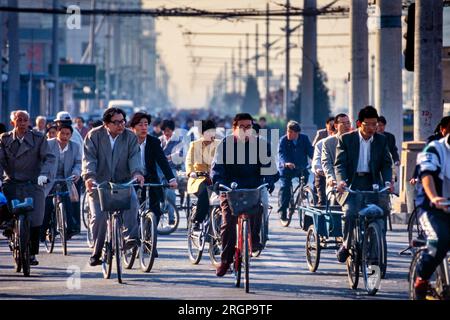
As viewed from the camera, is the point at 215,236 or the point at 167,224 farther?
the point at 167,224

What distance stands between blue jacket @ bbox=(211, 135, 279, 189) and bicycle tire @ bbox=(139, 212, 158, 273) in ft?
4.10

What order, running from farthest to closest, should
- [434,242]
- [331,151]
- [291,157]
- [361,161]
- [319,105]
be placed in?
[319,105]
[291,157]
[331,151]
[361,161]
[434,242]

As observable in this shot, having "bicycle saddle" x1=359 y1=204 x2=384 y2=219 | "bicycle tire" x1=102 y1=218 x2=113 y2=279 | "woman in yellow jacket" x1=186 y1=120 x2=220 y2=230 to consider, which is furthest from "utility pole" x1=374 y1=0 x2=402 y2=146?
"bicycle saddle" x1=359 y1=204 x2=384 y2=219

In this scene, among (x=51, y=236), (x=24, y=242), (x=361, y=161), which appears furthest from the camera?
(x=51, y=236)

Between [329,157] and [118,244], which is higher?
[329,157]

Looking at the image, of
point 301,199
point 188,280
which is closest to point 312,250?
point 188,280

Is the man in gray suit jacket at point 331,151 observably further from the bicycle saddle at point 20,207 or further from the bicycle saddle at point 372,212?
the bicycle saddle at point 20,207

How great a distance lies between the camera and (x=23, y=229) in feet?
51.4

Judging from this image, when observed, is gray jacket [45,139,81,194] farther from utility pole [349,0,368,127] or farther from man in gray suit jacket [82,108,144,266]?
utility pole [349,0,368,127]

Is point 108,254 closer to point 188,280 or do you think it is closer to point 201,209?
point 188,280

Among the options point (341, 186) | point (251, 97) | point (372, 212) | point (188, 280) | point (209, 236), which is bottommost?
point (188, 280)

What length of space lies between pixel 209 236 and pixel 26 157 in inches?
87.7
